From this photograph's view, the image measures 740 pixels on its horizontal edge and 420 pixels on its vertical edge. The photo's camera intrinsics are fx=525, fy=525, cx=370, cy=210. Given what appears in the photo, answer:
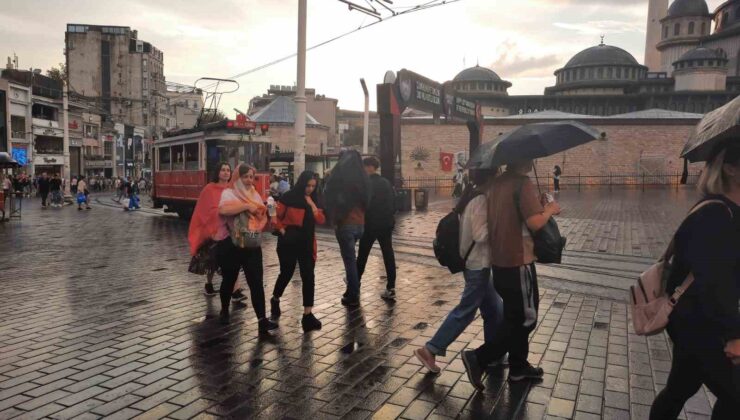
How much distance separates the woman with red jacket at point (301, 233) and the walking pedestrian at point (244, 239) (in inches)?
10.5

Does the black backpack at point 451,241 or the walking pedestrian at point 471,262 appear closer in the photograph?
the walking pedestrian at point 471,262

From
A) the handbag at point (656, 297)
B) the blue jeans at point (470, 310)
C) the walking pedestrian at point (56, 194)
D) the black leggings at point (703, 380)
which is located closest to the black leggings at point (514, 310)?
the blue jeans at point (470, 310)

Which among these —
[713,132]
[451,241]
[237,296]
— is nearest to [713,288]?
[713,132]

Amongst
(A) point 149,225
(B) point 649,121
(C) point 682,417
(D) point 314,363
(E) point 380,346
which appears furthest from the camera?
(B) point 649,121

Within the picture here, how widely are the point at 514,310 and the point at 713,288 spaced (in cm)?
160

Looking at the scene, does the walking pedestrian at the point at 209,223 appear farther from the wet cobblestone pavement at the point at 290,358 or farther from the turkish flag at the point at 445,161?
the turkish flag at the point at 445,161

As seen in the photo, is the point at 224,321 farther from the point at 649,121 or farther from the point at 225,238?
the point at 649,121

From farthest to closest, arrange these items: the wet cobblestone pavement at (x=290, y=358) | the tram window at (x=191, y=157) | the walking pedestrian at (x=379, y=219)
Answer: the tram window at (x=191, y=157) → the walking pedestrian at (x=379, y=219) → the wet cobblestone pavement at (x=290, y=358)

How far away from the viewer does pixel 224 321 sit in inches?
225

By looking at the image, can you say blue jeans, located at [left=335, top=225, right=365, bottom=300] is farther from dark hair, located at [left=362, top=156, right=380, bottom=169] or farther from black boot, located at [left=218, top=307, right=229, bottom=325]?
black boot, located at [left=218, top=307, right=229, bottom=325]

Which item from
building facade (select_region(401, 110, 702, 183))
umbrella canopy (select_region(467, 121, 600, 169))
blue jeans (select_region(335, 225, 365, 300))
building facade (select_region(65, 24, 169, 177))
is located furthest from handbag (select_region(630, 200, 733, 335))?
building facade (select_region(65, 24, 169, 177))

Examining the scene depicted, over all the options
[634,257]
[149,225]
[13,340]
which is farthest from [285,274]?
[149,225]

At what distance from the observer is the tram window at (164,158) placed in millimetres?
20250

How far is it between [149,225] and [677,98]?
60689mm
